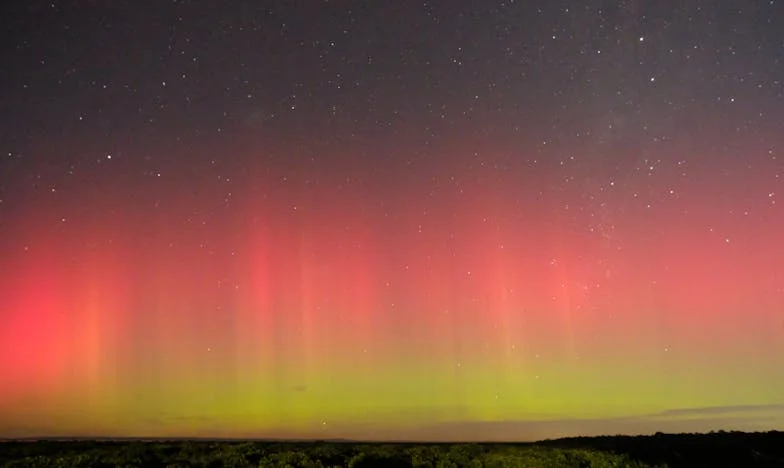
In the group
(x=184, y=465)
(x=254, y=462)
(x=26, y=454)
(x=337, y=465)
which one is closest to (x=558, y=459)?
(x=337, y=465)

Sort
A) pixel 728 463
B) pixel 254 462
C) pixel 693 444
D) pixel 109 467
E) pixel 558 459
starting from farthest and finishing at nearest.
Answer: pixel 693 444, pixel 728 463, pixel 558 459, pixel 254 462, pixel 109 467

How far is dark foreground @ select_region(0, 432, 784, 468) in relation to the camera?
27.8m

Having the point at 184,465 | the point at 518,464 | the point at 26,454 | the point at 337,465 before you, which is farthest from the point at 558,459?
the point at 26,454

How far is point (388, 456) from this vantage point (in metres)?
29.7

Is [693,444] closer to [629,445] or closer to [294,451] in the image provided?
[629,445]

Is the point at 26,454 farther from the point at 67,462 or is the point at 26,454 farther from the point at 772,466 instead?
the point at 772,466

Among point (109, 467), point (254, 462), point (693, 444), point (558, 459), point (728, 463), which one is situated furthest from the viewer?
point (693, 444)

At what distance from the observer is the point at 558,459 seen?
104ft

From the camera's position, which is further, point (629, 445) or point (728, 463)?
point (629, 445)

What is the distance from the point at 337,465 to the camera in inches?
1108

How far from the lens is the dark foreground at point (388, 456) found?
91.2 feet

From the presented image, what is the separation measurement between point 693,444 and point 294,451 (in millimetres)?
22649

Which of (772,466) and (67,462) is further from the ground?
(67,462)

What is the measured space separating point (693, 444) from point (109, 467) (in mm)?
30242
